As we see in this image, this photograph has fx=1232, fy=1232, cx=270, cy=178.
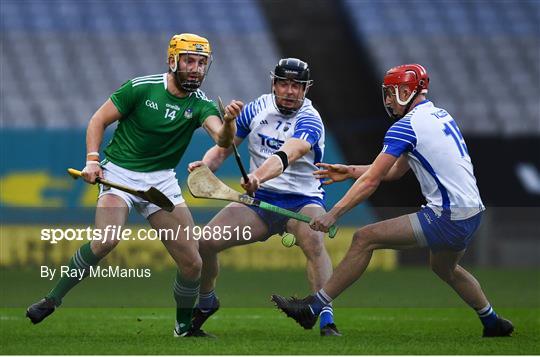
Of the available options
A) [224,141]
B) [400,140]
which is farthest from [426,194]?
[224,141]

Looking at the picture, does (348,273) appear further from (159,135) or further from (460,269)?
(159,135)

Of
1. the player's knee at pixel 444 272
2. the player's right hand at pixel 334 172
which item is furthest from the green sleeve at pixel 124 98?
the player's knee at pixel 444 272

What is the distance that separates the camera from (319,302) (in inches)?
304

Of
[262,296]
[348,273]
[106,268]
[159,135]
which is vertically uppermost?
[159,135]

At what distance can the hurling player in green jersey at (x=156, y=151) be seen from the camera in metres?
7.84

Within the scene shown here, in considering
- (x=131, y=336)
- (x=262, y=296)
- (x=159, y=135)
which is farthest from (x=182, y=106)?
(x=262, y=296)

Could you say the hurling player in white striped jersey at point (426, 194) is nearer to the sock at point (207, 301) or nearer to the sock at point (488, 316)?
the sock at point (488, 316)

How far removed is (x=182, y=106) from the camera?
8.07m

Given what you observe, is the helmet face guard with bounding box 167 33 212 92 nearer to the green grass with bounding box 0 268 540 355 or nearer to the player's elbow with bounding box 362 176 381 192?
the player's elbow with bounding box 362 176 381 192

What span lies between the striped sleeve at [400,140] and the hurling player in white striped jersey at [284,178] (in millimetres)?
740

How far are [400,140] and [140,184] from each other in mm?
1755

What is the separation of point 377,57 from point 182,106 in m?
11.2

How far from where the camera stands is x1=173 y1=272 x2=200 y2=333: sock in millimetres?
8141

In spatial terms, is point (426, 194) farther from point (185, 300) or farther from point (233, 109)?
point (185, 300)
